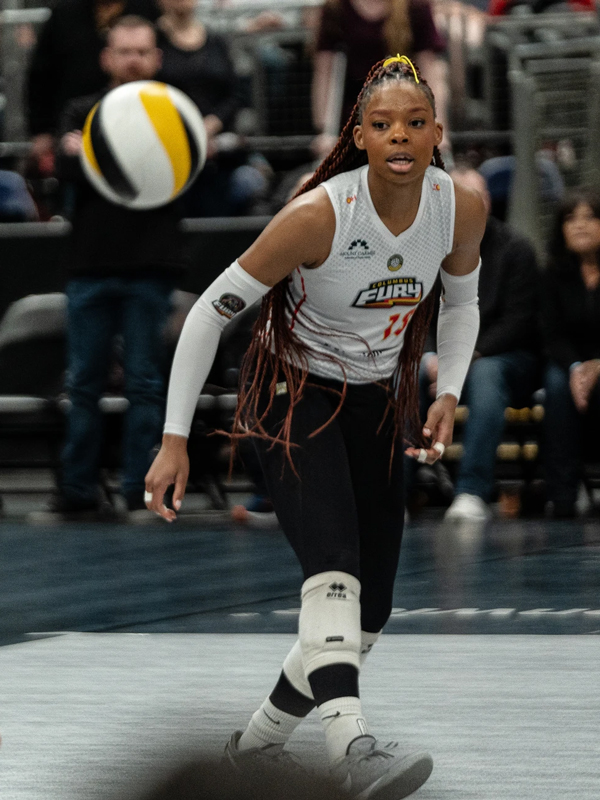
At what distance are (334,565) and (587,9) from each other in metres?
9.01

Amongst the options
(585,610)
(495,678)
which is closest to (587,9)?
(585,610)

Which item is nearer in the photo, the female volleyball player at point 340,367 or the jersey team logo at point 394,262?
the female volleyball player at point 340,367

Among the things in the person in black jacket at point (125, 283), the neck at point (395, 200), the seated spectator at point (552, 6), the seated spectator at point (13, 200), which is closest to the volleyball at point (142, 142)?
the person in black jacket at point (125, 283)

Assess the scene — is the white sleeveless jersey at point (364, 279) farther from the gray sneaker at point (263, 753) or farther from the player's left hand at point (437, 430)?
the gray sneaker at point (263, 753)

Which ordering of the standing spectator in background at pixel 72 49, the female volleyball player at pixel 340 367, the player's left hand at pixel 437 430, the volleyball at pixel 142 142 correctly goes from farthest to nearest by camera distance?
the standing spectator in background at pixel 72 49
the volleyball at pixel 142 142
the player's left hand at pixel 437 430
the female volleyball player at pixel 340 367

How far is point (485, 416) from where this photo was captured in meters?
9.08

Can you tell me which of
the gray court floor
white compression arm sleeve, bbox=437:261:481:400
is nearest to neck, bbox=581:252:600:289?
the gray court floor

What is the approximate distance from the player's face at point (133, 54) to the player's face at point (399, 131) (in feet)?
17.3

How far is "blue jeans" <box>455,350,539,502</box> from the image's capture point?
9031mm

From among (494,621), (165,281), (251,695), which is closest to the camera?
(251,695)

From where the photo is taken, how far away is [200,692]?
4664 mm

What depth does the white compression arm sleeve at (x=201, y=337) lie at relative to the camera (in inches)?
148

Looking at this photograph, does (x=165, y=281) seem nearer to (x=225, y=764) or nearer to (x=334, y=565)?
(x=334, y=565)

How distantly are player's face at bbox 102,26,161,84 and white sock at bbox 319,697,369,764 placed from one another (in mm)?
5930
